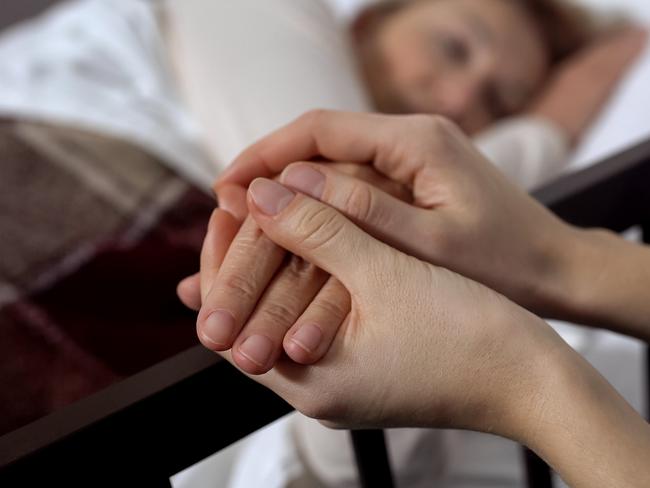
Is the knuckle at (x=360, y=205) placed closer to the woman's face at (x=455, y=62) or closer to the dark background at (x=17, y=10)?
the woman's face at (x=455, y=62)

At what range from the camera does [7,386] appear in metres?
0.69

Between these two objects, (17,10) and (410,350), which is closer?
(410,350)

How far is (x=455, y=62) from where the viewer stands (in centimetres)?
127

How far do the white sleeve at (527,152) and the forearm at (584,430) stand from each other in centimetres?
56

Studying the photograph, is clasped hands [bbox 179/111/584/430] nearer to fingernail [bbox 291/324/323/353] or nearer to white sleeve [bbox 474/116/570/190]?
fingernail [bbox 291/324/323/353]

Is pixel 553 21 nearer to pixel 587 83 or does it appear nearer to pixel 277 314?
pixel 587 83

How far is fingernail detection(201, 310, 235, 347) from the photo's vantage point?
0.41 metres

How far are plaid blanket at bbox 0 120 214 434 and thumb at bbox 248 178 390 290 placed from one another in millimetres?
331

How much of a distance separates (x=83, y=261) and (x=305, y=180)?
41cm

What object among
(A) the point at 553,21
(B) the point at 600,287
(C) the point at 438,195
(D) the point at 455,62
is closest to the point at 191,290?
(C) the point at 438,195

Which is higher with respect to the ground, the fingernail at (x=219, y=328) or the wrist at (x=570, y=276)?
the fingernail at (x=219, y=328)

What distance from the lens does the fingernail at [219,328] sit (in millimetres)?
414

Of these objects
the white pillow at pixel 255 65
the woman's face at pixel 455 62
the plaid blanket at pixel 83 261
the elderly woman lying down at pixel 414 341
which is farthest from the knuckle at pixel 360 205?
the woman's face at pixel 455 62

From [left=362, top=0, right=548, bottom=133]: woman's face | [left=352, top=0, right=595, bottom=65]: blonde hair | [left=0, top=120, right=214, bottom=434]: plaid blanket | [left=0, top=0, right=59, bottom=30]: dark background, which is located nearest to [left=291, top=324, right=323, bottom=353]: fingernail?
[left=0, top=120, right=214, bottom=434]: plaid blanket
